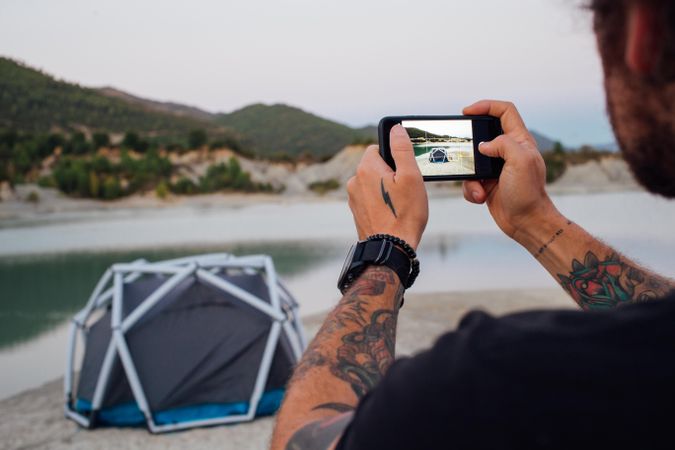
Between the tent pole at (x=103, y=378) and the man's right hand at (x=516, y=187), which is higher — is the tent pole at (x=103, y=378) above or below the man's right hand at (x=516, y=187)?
below

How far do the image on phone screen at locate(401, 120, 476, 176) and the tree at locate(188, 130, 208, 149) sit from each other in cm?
5483

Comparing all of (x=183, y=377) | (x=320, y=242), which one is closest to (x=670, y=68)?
(x=183, y=377)

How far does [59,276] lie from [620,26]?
1773 centimetres

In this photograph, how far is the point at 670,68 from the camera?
0.71 meters

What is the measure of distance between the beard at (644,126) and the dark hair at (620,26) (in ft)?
0.07

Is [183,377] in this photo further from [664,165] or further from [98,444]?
[664,165]

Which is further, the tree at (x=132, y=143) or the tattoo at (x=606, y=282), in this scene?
the tree at (x=132, y=143)

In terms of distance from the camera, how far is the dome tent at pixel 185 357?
5484 millimetres

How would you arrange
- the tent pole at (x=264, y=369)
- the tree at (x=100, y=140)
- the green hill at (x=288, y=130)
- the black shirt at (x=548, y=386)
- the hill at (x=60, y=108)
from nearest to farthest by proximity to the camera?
the black shirt at (x=548, y=386), the tent pole at (x=264, y=369), the tree at (x=100, y=140), the hill at (x=60, y=108), the green hill at (x=288, y=130)

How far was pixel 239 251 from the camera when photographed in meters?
20.7

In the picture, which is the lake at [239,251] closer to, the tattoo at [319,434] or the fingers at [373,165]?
the fingers at [373,165]

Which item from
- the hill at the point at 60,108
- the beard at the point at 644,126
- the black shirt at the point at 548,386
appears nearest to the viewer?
the black shirt at the point at 548,386

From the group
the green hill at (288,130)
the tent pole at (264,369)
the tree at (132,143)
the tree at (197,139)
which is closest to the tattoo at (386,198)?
the tent pole at (264,369)

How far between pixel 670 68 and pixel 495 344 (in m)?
0.34
